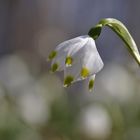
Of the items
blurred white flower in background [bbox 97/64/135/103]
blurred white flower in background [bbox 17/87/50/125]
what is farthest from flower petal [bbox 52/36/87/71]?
blurred white flower in background [bbox 97/64/135/103]

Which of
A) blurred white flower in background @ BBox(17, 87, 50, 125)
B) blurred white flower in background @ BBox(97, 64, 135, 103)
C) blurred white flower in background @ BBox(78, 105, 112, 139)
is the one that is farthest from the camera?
blurred white flower in background @ BBox(97, 64, 135, 103)

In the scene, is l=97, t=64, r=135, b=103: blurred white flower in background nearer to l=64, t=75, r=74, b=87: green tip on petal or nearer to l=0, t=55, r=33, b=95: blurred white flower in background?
l=0, t=55, r=33, b=95: blurred white flower in background

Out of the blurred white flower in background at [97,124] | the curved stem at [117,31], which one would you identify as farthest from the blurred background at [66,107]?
the curved stem at [117,31]

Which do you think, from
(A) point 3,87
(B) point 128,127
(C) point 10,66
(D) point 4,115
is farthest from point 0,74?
(B) point 128,127

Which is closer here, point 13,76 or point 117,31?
point 117,31

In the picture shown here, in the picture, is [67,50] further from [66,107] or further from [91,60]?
[66,107]

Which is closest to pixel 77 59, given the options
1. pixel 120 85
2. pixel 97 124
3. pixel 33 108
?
pixel 97 124

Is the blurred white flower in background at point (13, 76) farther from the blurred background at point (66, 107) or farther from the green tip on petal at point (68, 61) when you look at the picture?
the green tip on petal at point (68, 61)

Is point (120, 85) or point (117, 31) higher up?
point (117, 31)
